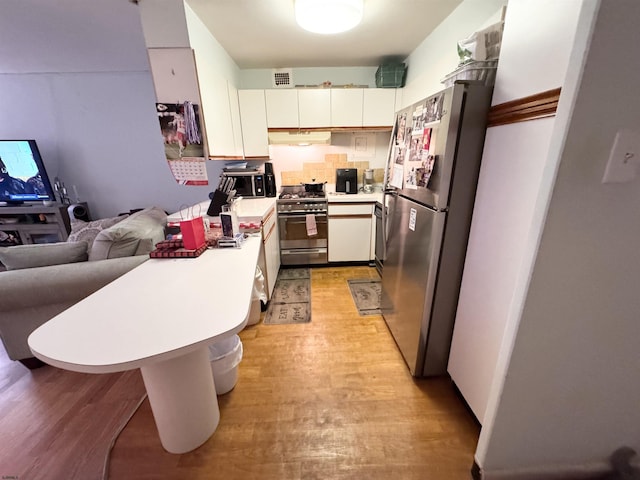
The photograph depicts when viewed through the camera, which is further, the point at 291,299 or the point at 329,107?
the point at 329,107

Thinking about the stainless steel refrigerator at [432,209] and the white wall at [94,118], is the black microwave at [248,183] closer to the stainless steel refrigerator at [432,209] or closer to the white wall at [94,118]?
the white wall at [94,118]

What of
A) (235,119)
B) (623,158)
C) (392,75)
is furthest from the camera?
(392,75)

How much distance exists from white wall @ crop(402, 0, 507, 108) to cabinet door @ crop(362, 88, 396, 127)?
0.17 meters

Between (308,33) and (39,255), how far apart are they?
107 inches

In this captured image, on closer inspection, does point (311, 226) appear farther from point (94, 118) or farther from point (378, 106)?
point (94, 118)

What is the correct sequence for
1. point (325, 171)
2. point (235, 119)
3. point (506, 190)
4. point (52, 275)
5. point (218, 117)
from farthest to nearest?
point (325, 171)
point (235, 119)
point (218, 117)
point (52, 275)
point (506, 190)

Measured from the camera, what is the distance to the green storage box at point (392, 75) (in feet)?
9.39

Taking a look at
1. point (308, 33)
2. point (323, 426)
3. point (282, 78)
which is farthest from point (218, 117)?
point (323, 426)

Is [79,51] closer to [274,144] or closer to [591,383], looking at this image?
[274,144]

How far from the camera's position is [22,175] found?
3320 millimetres

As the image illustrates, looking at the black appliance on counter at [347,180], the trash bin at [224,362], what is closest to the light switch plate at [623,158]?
the trash bin at [224,362]

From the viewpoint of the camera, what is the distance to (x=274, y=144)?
10.3 ft

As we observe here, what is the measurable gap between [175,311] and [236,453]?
844mm

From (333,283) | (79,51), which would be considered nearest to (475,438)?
(333,283)
